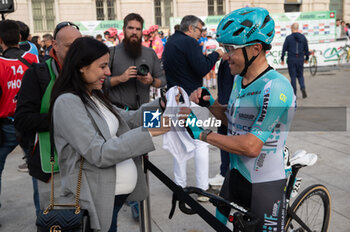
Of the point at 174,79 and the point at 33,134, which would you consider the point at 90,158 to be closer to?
the point at 33,134

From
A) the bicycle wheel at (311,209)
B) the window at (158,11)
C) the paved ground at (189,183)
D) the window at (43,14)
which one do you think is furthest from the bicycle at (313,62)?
the window at (43,14)

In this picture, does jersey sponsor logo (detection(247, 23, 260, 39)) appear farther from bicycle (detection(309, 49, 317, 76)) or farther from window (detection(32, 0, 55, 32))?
window (detection(32, 0, 55, 32))

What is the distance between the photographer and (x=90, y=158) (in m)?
1.94

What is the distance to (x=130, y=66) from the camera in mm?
4066

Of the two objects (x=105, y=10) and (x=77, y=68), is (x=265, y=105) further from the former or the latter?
(x=105, y=10)

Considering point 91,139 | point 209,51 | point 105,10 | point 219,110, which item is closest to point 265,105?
point 219,110

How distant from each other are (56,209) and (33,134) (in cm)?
71

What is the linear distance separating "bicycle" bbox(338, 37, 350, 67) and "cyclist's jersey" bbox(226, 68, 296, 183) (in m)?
18.0

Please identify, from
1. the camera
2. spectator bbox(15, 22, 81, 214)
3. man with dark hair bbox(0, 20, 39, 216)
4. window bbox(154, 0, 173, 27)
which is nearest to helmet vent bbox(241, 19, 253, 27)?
spectator bbox(15, 22, 81, 214)

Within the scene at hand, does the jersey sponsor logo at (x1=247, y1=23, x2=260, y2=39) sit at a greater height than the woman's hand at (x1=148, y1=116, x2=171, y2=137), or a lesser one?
greater

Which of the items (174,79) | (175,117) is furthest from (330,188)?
(175,117)

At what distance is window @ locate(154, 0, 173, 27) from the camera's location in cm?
2966

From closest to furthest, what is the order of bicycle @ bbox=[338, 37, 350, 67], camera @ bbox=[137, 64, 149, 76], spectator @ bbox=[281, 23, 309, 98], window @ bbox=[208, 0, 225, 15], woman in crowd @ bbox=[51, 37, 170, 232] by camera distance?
1. woman in crowd @ bbox=[51, 37, 170, 232]
2. camera @ bbox=[137, 64, 149, 76]
3. spectator @ bbox=[281, 23, 309, 98]
4. bicycle @ bbox=[338, 37, 350, 67]
5. window @ bbox=[208, 0, 225, 15]

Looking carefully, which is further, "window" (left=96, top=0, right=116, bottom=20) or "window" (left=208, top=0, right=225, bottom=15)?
"window" (left=208, top=0, right=225, bottom=15)
